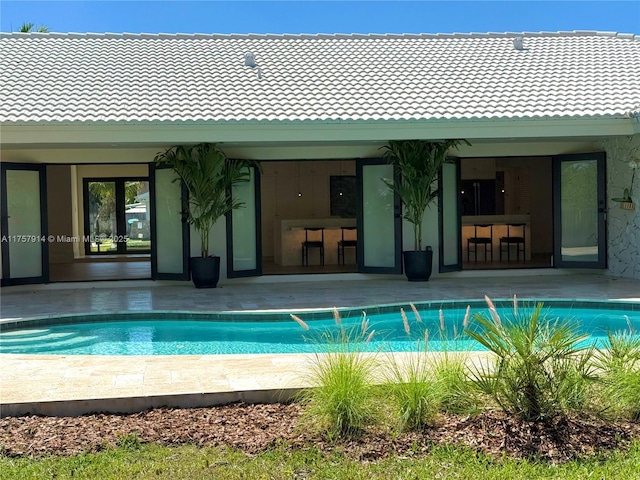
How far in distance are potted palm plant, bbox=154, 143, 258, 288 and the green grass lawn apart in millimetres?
7902

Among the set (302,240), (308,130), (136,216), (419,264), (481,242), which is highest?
(308,130)

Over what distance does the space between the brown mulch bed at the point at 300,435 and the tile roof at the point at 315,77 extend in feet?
23.1

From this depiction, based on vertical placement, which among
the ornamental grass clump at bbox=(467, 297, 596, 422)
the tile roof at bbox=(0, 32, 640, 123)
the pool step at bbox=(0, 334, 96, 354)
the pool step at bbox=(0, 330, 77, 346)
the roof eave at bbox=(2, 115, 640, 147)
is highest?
the tile roof at bbox=(0, 32, 640, 123)

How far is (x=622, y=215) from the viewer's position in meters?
12.2

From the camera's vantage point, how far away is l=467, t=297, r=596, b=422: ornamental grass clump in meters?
3.96

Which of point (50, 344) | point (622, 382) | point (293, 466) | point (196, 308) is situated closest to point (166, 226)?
point (196, 308)

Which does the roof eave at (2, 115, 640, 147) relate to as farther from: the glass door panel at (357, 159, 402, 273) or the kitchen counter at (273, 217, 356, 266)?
the kitchen counter at (273, 217, 356, 266)

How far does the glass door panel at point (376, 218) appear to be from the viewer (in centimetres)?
1256

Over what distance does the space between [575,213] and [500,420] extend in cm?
987

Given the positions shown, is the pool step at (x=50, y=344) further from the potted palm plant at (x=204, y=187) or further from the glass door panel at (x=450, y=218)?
the glass door panel at (x=450, y=218)

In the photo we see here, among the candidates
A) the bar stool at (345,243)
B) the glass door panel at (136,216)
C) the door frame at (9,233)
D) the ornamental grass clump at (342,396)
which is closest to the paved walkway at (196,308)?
the door frame at (9,233)

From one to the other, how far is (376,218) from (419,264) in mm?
1306

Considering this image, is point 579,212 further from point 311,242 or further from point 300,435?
point 300,435

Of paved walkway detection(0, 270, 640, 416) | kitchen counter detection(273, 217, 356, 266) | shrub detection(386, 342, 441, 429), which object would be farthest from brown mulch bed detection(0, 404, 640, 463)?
kitchen counter detection(273, 217, 356, 266)
